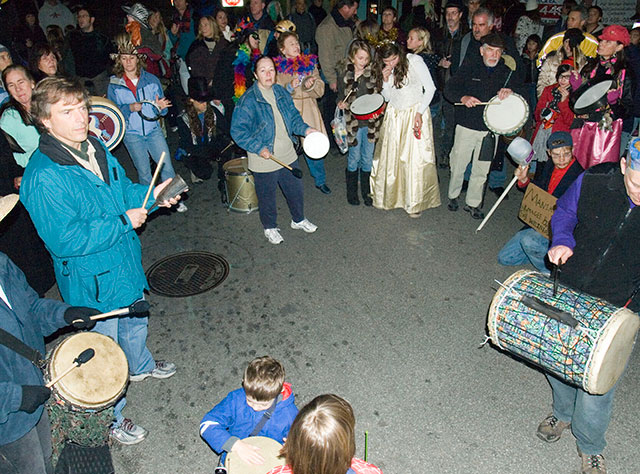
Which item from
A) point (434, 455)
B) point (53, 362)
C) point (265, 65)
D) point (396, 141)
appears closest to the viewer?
point (53, 362)

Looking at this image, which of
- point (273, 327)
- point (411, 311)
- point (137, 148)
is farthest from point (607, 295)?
point (137, 148)

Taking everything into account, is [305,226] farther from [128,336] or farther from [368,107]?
[128,336]

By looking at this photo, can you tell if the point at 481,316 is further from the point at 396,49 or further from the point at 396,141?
the point at 396,49

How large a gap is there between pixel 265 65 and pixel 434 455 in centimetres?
386

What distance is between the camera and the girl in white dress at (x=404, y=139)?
537 cm

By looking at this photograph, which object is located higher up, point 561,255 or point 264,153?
point 561,255

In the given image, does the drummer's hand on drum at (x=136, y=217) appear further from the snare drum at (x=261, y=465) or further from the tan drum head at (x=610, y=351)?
the tan drum head at (x=610, y=351)

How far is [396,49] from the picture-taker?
5.27 metres

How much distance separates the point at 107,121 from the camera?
4762 millimetres

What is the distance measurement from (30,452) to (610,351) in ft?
9.43

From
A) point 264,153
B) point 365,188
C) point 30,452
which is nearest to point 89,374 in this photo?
point 30,452

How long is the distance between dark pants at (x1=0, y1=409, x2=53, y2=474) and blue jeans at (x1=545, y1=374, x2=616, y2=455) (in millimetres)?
2916

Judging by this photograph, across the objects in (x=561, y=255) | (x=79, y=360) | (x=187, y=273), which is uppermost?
(x=561, y=255)

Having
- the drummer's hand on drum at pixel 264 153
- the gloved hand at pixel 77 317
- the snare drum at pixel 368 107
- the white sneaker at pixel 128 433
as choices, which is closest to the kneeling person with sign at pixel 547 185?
the snare drum at pixel 368 107
